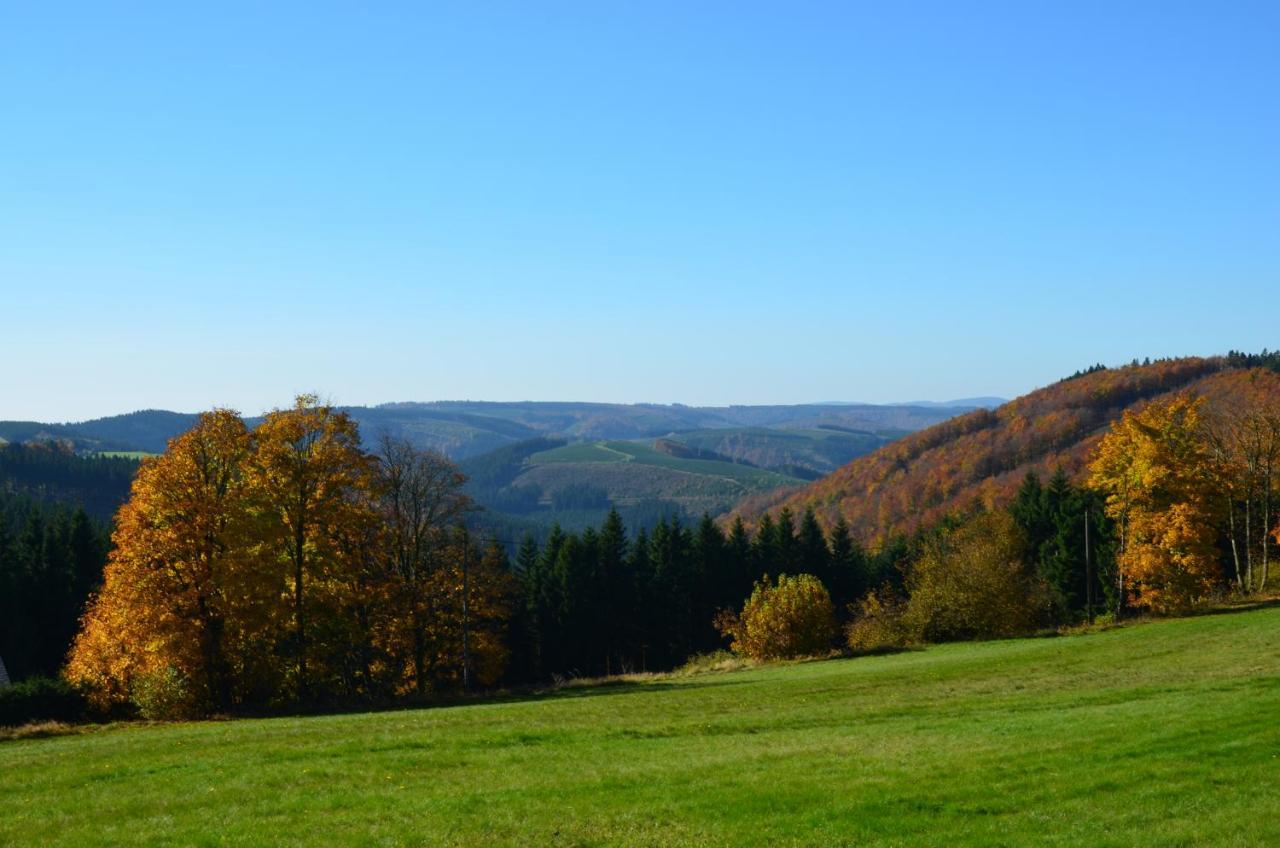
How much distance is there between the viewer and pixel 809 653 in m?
62.8

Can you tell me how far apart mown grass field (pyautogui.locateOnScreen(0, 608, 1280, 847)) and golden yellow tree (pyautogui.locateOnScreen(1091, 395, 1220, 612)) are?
25331mm

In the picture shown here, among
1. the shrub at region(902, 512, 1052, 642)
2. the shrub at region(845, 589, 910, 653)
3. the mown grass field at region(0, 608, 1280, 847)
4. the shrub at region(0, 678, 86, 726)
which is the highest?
the mown grass field at region(0, 608, 1280, 847)

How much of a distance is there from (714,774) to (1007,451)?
17177cm

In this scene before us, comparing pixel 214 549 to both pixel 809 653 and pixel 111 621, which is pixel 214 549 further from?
pixel 809 653

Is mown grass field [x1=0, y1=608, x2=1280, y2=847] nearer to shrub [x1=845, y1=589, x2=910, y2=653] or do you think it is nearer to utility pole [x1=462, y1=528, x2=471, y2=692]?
utility pole [x1=462, y1=528, x2=471, y2=692]

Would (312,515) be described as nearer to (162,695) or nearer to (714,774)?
(162,695)

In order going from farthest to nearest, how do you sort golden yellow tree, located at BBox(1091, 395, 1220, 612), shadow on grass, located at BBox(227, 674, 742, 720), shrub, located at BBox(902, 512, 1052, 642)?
shrub, located at BBox(902, 512, 1052, 642), golden yellow tree, located at BBox(1091, 395, 1220, 612), shadow on grass, located at BBox(227, 674, 742, 720)

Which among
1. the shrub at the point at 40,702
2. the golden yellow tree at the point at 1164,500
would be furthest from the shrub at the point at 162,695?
the golden yellow tree at the point at 1164,500

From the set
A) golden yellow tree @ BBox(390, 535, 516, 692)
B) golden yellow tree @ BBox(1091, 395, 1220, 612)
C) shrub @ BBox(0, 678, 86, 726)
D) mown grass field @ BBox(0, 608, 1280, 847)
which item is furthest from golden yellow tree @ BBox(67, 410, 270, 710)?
golden yellow tree @ BBox(1091, 395, 1220, 612)

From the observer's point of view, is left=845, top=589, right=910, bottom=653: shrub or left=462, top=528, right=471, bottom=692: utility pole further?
left=845, top=589, right=910, bottom=653: shrub

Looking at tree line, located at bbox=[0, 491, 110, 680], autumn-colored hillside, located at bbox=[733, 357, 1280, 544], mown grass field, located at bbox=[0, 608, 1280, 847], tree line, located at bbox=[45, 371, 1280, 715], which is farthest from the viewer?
autumn-colored hillside, located at bbox=[733, 357, 1280, 544]

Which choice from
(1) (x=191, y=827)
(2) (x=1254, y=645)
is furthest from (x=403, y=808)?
(2) (x=1254, y=645)

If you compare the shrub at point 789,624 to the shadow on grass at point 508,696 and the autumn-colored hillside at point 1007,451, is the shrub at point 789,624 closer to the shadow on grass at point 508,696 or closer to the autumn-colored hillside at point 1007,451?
the shadow on grass at point 508,696

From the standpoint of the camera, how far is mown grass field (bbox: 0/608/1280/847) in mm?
14336
